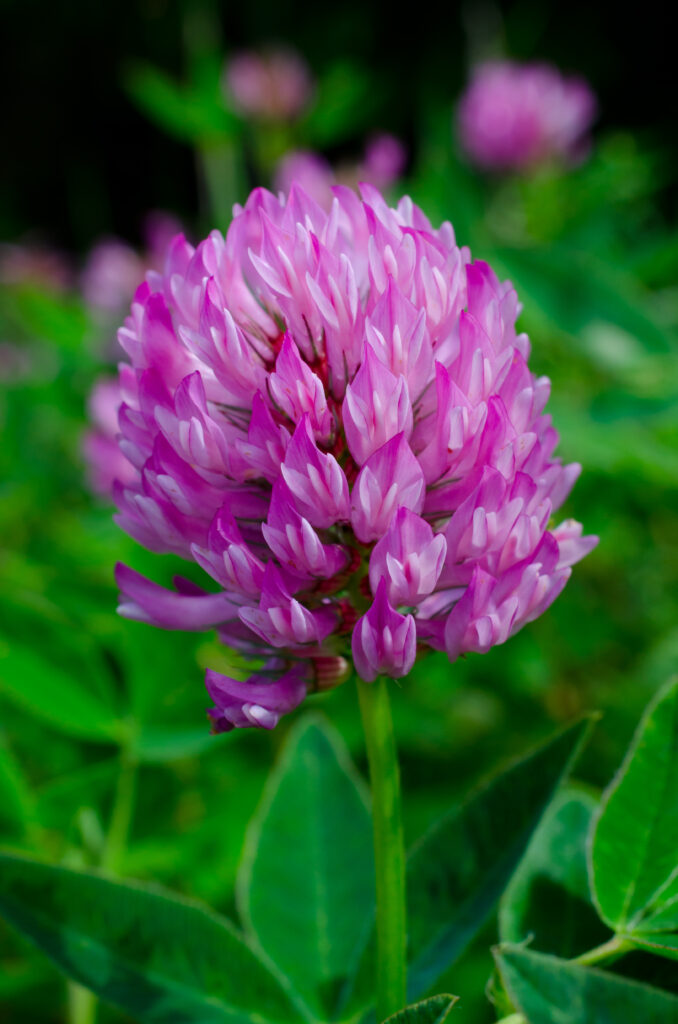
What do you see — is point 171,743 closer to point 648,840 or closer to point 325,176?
point 648,840

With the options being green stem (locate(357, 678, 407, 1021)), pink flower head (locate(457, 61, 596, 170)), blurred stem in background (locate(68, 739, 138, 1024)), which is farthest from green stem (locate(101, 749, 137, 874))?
pink flower head (locate(457, 61, 596, 170))

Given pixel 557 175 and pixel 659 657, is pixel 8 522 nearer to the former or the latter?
pixel 659 657

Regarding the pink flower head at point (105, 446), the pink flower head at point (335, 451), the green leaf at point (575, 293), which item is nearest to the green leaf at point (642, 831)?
the pink flower head at point (335, 451)

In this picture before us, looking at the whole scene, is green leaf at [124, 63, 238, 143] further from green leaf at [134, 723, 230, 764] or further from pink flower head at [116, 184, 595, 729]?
pink flower head at [116, 184, 595, 729]

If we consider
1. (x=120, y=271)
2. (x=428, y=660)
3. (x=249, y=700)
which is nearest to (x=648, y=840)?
(x=249, y=700)

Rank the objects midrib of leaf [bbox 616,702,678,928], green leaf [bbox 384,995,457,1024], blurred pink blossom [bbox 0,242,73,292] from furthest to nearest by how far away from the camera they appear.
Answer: blurred pink blossom [bbox 0,242,73,292], midrib of leaf [bbox 616,702,678,928], green leaf [bbox 384,995,457,1024]

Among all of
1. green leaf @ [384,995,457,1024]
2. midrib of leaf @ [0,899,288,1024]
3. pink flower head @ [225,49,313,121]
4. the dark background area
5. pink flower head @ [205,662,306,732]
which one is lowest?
midrib of leaf @ [0,899,288,1024]
